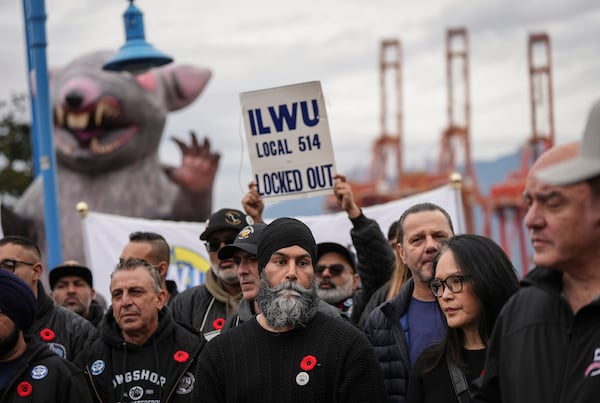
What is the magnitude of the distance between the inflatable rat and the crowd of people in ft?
30.2

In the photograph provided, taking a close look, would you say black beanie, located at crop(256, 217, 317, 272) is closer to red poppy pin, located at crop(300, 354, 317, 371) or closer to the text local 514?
red poppy pin, located at crop(300, 354, 317, 371)

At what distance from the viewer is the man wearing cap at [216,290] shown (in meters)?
5.48

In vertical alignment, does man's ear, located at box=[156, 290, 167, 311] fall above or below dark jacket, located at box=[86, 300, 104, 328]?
above

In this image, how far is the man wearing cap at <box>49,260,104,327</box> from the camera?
21.9 feet

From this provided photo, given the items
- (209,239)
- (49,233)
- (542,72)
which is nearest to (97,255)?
(49,233)

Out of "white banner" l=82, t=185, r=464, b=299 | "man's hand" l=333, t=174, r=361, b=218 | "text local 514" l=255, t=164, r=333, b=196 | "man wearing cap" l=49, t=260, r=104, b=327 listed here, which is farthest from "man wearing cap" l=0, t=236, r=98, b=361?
"white banner" l=82, t=185, r=464, b=299

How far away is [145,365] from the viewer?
4582 mm

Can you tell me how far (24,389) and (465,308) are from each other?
5.74ft

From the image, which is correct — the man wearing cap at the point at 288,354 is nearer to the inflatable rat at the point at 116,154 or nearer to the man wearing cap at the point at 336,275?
the man wearing cap at the point at 336,275

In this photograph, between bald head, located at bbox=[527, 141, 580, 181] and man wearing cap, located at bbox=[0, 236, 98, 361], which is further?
man wearing cap, located at bbox=[0, 236, 98, 361]

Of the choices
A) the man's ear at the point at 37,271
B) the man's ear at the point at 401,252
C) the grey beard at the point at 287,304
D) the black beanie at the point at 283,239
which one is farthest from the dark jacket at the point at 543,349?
the man's ear at the point at 37,271

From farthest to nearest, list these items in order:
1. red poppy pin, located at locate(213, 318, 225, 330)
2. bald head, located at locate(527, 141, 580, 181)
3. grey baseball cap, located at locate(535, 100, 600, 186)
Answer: red poppy pin, located at locate(213, 318, 225, 330) < bald head, located at locate(527, 141, 580, 181) < grey baseball cap, located at locate(535, 100, 600, 186)

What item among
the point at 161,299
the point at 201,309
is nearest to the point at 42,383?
the point at 161,299

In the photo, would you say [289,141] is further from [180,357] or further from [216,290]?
[180,357]
